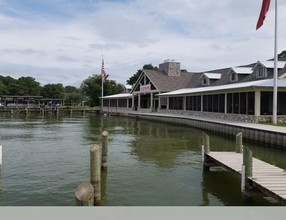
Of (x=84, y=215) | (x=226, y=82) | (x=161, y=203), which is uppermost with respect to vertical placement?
(x=226, y=82)

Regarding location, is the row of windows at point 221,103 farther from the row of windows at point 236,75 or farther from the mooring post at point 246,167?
the mooring post at point 246,167

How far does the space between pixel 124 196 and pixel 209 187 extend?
2.70 meters

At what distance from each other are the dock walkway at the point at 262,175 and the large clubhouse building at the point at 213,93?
47.6 ft

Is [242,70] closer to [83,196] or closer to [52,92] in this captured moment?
[83,196]

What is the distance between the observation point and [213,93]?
34.3 m

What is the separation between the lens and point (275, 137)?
1872 cm

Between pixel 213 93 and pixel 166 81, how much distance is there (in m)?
19.0

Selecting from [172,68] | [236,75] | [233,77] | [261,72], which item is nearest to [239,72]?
[236,75]

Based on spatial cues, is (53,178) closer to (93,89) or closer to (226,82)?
(226,82)

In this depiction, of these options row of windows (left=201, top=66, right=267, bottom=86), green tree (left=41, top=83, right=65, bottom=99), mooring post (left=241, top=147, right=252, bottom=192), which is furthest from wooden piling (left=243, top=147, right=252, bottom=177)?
green tree (left=41, top=83, right=65, bottom=99)

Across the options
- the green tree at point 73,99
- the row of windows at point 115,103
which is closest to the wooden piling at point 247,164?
the row of windows at point 115,103

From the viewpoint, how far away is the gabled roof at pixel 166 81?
51156 millimetres

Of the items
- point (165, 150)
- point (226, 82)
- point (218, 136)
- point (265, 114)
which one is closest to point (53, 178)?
point (165, 150)

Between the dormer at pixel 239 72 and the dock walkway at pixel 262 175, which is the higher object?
the dormer at pixel 239 72
